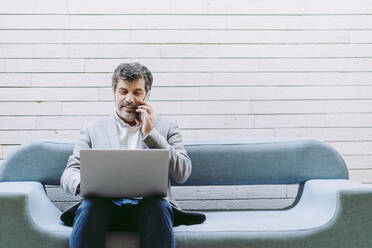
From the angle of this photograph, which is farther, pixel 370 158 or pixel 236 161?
pixel 370 158

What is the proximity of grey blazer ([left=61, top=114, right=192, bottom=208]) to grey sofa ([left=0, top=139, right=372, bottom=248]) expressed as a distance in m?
0.20

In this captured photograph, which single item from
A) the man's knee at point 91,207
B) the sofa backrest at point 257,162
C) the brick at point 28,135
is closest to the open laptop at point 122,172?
the man's knee at point 91,207

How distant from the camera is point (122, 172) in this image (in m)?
1.61

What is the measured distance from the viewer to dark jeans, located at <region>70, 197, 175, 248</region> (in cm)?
161

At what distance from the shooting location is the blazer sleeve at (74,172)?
1.81 m
